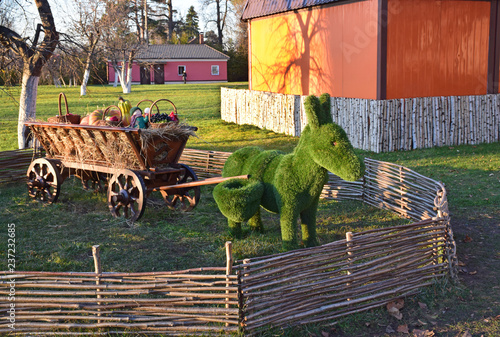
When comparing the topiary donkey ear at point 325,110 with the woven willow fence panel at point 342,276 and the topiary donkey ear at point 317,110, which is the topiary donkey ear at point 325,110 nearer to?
the topiary donkey ear at point 317,110

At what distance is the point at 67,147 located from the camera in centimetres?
803

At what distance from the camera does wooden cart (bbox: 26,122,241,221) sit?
6988 millimetres

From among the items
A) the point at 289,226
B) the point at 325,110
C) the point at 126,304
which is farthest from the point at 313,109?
the point at 126,304

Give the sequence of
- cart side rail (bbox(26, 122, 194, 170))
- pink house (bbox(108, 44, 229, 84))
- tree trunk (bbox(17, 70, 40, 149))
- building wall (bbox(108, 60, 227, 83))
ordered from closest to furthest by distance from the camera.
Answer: cart side rail (bbox(26, 122, 194, 170)) → tree trunk (bbox(17, 70, 40, 149)) → pink house (bbox(108, 44, 229, 84)) → building wall (bbox(108, 60, 227, 83))

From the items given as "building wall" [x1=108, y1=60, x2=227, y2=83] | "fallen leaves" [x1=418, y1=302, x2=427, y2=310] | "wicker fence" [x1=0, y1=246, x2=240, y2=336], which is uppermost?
"building wall" [x1=108, y1=60, x2=227, y2=83]

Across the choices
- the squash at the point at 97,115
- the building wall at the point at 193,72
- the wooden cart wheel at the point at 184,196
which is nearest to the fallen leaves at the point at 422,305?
the wooden cart wheel at the point at 184,196

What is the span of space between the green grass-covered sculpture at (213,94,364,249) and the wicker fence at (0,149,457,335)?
0.85 metres

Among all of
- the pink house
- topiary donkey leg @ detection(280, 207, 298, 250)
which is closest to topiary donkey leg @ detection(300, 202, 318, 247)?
topiary donkey leg @ detection(280, 207, 298, 250)

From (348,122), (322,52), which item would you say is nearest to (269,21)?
(322,52)

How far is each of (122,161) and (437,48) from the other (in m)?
9.39

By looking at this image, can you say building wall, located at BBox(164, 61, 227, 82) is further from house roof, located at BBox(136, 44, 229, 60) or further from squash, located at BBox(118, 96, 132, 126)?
squash, located at BBox(118, 96, 132, 126)

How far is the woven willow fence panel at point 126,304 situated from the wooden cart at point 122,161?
2.39 metres

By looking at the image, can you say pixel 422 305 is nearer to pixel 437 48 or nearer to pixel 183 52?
pixel 437 48

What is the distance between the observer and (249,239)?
253 inches
